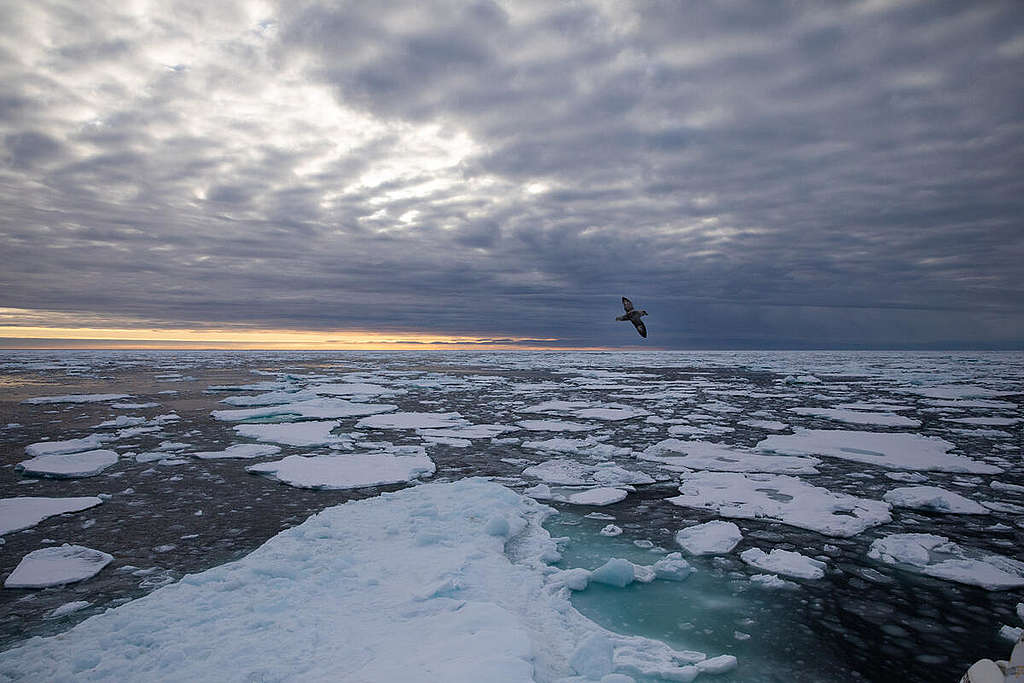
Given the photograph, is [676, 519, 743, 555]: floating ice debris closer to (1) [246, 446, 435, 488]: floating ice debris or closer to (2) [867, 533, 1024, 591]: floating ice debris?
(2) [867, 533, 1024, 591]: floating ice debris

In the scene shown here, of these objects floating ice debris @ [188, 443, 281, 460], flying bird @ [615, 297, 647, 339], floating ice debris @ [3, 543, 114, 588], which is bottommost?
floating ice debris @ [188, 443, 281, 460]

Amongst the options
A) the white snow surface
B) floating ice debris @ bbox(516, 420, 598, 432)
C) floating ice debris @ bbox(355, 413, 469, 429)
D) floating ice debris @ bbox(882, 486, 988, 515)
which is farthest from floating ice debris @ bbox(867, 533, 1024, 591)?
floating ice debris @ bbox(355, 413, 469, 429)

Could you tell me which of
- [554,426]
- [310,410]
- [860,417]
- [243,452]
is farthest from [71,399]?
[860,417]

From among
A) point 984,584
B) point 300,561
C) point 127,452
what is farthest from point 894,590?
point 127,452

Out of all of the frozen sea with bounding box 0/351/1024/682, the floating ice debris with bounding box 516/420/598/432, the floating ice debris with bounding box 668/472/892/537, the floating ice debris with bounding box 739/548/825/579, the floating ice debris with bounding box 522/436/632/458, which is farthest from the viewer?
the floating ice debris with bounding box 516/420/598/432

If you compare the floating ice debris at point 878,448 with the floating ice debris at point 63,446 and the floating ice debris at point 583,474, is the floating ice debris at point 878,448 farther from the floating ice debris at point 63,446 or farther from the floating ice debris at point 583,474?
the floating ice debris at point 63,446
